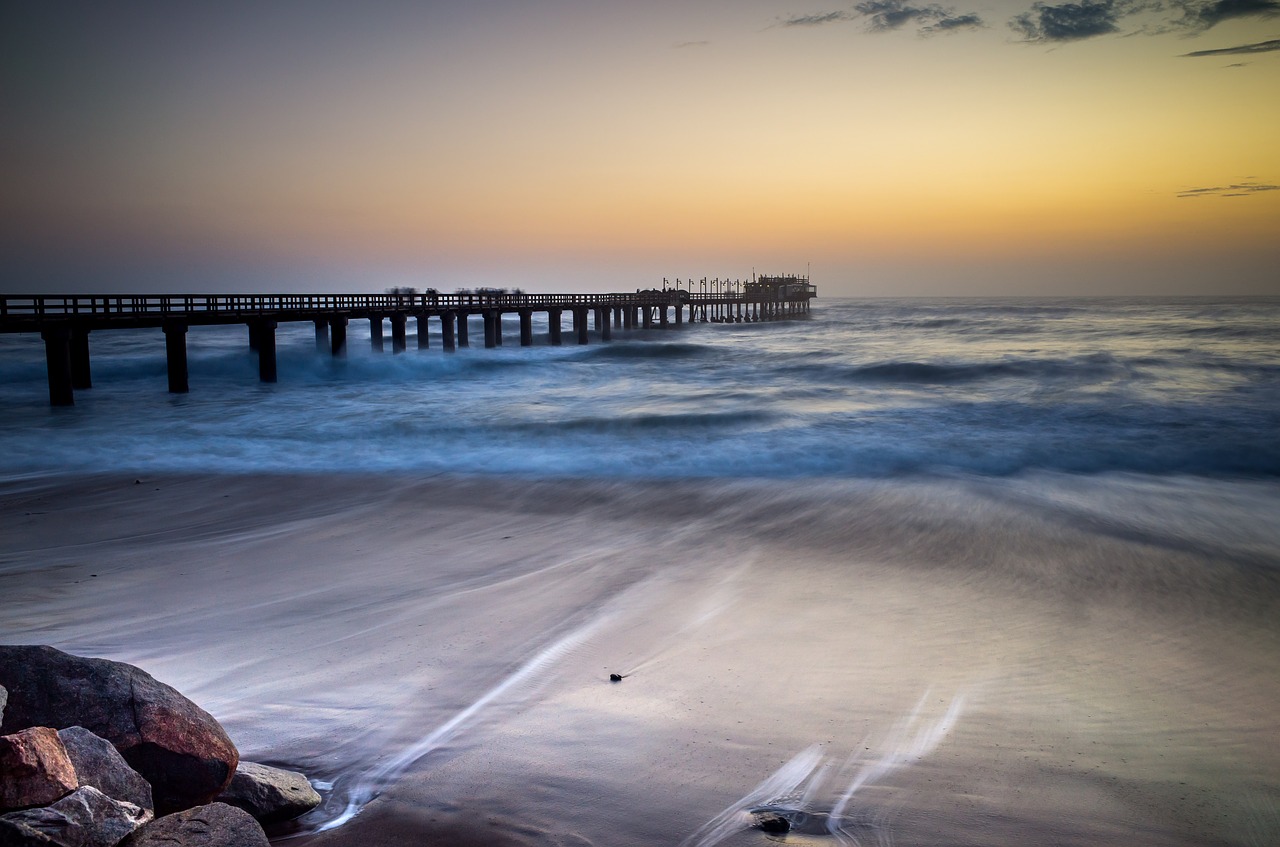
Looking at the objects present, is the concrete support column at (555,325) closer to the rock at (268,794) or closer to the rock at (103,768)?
the rock at (268,794)

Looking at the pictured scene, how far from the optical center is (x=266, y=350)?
29.6 metres

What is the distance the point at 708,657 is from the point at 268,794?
3.11 meters

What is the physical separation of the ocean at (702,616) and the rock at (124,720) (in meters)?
0.51

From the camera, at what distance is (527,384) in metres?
30.0

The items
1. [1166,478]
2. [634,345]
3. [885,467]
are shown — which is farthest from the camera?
[634,345]

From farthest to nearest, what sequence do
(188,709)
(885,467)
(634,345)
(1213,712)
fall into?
(634,345), (885,467), (1213,712), (188,709)

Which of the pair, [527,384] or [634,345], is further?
[634,345]

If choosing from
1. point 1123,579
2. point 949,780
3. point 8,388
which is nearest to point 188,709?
point 949,780

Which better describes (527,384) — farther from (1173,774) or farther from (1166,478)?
(1173,774)

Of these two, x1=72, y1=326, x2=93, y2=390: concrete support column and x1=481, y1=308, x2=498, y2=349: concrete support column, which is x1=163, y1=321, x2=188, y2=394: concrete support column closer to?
x1=72, y1=326, x2=93, y2=390: concrete support column

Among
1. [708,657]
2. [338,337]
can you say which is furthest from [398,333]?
[708,657]

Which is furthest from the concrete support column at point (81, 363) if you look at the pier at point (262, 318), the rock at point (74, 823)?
the rock at point (74, 823)

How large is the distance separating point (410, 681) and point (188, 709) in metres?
1.85

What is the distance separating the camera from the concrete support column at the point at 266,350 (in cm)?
2945
